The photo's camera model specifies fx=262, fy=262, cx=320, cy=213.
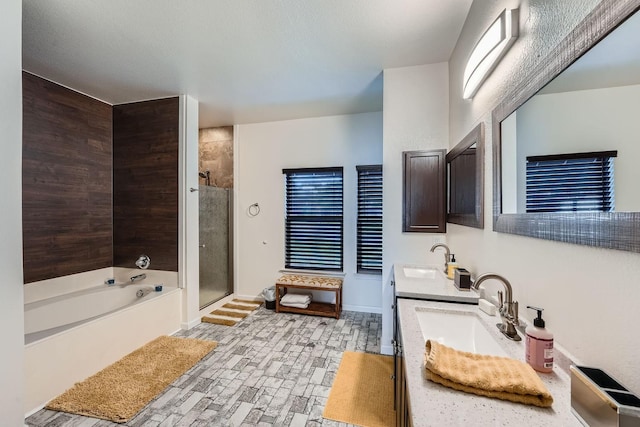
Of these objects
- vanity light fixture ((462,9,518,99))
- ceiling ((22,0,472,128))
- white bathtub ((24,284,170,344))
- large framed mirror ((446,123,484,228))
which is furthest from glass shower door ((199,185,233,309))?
vanity light fixture ((462,9,518,99))

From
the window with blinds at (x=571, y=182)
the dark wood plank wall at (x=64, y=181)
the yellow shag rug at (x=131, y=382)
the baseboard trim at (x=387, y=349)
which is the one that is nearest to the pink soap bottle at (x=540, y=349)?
the window with blinds at (x=571, y=182)

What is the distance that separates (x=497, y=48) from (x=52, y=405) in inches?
145

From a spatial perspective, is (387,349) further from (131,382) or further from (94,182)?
(94,182)

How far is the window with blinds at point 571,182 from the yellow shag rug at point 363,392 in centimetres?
169

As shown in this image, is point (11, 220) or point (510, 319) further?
point (11, 220)

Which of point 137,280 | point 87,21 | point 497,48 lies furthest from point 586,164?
point 137,280

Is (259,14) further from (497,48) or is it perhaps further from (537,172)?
(537,172)

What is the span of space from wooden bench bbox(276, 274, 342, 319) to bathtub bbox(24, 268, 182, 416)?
4.28 ft

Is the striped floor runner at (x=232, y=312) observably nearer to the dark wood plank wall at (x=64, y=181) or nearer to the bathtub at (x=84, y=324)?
the bathtub at (x=84, y=324)

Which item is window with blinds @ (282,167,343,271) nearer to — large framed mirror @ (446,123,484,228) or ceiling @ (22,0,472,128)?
ceiling @ (22,0,472,128)

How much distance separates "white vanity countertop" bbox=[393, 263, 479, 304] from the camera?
1.57m

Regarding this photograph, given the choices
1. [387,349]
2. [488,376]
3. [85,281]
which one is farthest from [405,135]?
[85,281]

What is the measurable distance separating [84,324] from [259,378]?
61.5 inches

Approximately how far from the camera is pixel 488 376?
2.56ft
